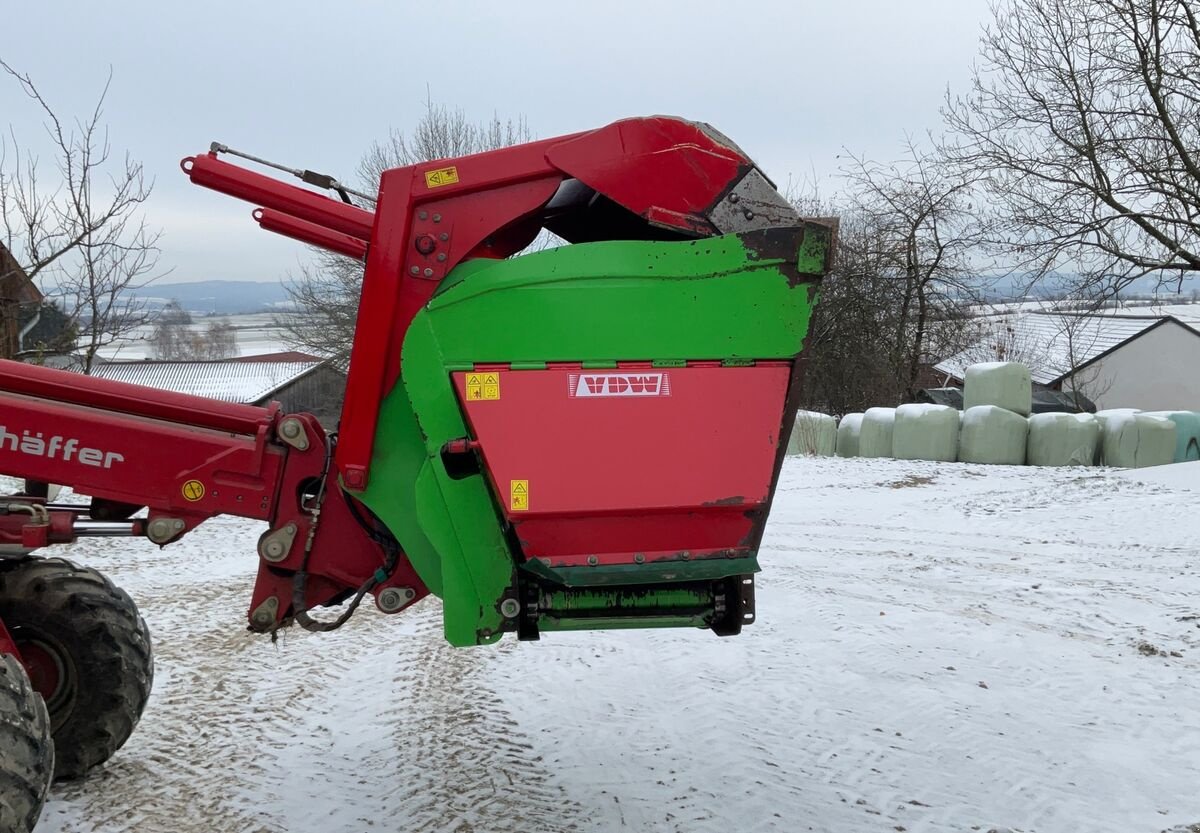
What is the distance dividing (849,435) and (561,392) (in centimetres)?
1386

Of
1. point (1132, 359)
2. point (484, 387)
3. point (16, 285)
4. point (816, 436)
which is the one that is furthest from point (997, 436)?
point (1132, 359)

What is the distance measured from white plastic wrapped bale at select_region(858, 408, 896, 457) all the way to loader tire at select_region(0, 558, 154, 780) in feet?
42.7

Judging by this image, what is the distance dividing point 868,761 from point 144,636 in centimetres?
307

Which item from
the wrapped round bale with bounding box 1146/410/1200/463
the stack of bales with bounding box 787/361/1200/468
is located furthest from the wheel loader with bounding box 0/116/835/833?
the wrapped round bale with bounding box 1146/410/1200/463

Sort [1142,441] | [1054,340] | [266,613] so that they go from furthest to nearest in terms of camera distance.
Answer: [1054,340], [1142,441], [266,613]

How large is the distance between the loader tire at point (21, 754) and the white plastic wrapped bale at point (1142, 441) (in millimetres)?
14394

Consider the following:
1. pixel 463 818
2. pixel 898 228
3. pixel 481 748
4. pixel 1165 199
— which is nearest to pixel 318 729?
pixel 481 748

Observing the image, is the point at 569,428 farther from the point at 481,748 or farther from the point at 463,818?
the point at 481,748

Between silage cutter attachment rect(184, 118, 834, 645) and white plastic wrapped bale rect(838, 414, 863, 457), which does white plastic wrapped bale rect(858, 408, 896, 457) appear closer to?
white plastic wrapped bale rect(838, 414, 863, 457)

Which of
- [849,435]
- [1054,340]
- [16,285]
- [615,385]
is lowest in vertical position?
[849,435]

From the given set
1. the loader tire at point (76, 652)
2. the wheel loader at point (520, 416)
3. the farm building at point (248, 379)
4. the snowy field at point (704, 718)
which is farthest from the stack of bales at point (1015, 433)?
the farm building at point (248, 379)

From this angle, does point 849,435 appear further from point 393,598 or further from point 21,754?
point 21,754

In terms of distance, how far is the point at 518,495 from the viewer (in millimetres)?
3113

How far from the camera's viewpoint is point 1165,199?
36.9ft
